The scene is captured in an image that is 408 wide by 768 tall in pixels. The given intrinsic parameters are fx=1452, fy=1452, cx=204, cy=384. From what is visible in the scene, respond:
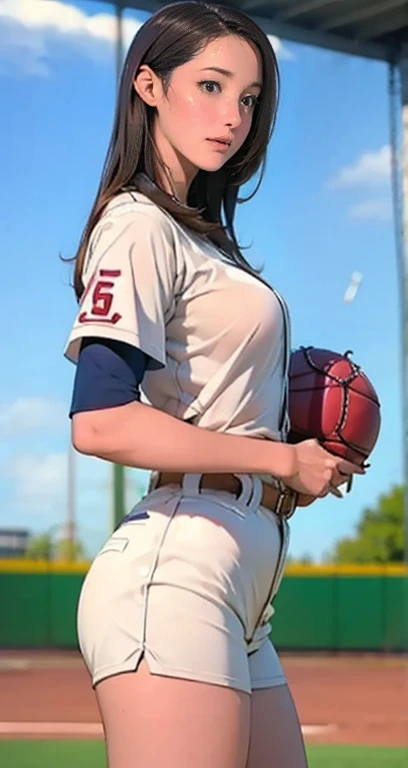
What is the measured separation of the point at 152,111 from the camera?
176 cm

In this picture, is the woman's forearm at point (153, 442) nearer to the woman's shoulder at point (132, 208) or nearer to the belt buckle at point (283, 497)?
the belt buckle at point (283, 497)

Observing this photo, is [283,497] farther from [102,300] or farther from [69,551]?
[69,551]

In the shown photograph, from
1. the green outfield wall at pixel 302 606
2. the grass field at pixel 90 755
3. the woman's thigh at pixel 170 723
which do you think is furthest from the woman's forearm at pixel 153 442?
the green outfield wall at pixel 302 606

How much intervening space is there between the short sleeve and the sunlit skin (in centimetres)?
13

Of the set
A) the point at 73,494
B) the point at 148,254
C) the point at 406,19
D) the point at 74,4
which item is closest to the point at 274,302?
the point at 148,254

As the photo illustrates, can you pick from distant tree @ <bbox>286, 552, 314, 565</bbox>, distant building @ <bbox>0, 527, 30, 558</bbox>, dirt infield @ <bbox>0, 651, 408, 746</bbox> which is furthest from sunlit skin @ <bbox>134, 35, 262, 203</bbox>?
distant tree @ <bbox>286, 552, 314, 565</bbox>

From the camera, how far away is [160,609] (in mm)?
1541

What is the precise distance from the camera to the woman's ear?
174 cm

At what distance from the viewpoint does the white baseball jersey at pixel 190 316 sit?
159 cm

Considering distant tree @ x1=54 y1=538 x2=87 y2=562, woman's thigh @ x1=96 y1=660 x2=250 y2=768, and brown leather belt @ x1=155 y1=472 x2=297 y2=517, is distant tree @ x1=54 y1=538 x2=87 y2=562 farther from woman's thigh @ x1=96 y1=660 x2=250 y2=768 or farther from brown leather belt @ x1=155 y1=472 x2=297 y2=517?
woman's thigh @ x1=96 y1=660 x2=250 y2=768

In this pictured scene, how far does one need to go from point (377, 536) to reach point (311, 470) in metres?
11.5

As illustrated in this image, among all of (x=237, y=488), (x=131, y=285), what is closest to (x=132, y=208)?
(x=131, y=285)

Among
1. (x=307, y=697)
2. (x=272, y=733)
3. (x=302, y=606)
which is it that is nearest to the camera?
(x=272, y=733)

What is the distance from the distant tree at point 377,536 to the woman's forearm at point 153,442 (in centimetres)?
1082
